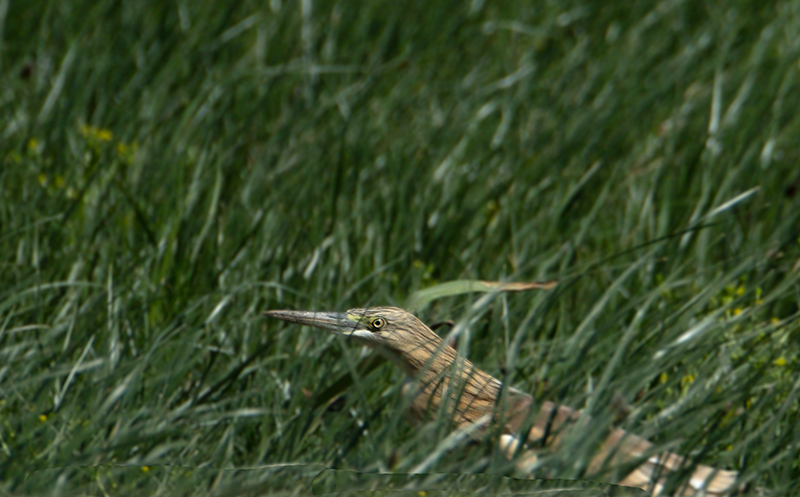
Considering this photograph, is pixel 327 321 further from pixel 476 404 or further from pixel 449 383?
pixel 476 404

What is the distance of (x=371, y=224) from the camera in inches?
158

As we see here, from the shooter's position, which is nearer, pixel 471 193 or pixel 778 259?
pixel 778 259

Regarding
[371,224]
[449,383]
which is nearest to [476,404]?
[449,383]

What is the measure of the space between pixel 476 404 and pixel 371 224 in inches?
75.3

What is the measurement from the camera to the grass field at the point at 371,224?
269 cm

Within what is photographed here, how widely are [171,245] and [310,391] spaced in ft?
2.90

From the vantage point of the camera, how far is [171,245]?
362 cm

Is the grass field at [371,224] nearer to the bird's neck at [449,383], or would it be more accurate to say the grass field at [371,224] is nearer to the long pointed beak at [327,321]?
the bird's neck at [449,383]

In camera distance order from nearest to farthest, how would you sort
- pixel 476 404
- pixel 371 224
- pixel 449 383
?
1. pixel 449 383
2. pixel 476 404
3. pixel 371 224

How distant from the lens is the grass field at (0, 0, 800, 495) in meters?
2.69

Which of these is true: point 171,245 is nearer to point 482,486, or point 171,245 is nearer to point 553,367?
point 553,367

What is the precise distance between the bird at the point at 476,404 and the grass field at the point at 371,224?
74 millimetres

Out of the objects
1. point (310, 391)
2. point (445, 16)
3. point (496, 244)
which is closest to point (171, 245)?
point (310, 391)

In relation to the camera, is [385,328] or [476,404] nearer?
[385,328]
